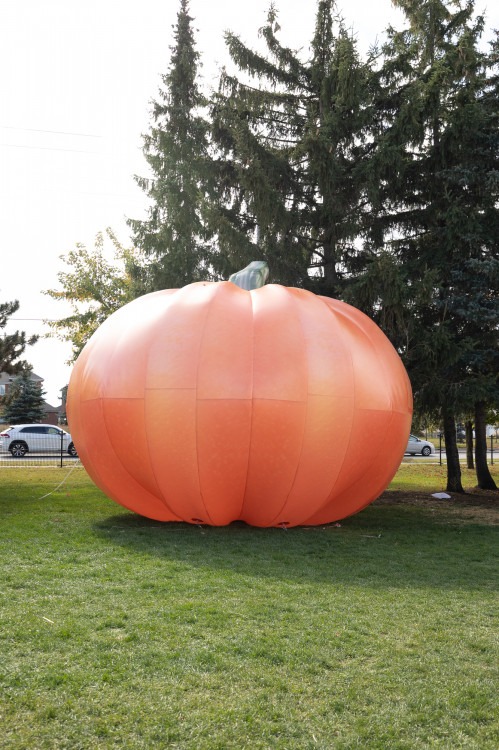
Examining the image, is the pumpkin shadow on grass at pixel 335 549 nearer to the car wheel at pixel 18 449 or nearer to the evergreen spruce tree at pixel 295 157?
the evergreen spruce tree at pixel 295 157

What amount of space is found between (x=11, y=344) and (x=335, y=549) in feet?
30.1

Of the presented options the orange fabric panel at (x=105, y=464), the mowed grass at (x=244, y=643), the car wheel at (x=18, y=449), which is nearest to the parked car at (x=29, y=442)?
the car wheel at (x=18, y=449)

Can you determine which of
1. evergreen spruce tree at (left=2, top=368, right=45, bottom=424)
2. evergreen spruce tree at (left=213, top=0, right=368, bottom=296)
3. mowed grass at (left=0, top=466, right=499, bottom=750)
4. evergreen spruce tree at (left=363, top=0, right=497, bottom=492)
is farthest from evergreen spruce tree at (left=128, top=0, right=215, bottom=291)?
evergreen spruce tree at (left=2, top=368, right=45, bottom=424)

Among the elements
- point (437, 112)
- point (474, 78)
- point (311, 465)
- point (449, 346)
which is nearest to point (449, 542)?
point (311, 465)

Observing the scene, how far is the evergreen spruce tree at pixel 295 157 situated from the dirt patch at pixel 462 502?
15.1 ft

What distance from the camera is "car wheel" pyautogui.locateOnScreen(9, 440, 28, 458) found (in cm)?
2739

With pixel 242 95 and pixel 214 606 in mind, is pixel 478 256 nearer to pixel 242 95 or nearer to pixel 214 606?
pixel 242 95

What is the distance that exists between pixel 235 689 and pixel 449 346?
9.47 m

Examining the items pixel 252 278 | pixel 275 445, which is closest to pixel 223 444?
pixel 275 445

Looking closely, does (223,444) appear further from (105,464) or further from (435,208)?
(435,208)

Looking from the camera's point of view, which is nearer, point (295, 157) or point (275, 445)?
point (275, 445)

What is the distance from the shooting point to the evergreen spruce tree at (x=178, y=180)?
16094mm

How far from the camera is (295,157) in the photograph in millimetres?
14031

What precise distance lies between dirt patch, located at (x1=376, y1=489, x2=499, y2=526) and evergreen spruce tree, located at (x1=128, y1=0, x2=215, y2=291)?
699 cm
